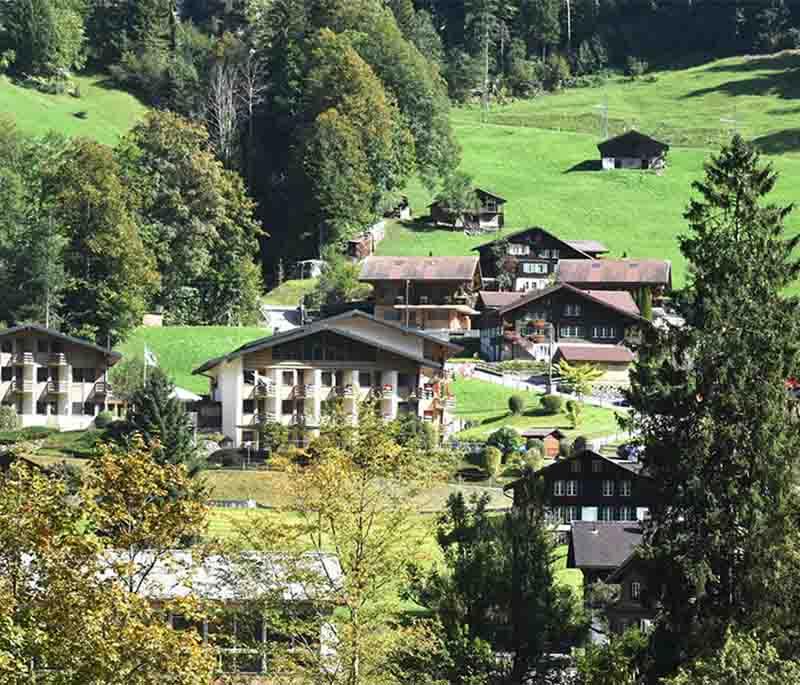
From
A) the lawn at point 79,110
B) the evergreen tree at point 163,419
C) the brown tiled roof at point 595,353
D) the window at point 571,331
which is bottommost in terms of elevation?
the brown tiled roof at point 595,353

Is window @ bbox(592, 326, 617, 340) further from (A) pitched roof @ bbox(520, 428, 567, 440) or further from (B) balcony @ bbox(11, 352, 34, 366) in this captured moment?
(B) balcony @ bbox(11, 352, 34, 366)

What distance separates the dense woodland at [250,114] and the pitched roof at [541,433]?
79.9 feet

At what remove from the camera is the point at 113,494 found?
33.8m

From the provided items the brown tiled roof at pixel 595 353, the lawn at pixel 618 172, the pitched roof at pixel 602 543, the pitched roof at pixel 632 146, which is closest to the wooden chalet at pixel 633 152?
the pitched roof at pixel 632 146

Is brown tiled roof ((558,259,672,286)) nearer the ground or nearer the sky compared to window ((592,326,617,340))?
nearer the sky

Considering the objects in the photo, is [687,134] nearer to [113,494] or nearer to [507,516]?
[507,516]

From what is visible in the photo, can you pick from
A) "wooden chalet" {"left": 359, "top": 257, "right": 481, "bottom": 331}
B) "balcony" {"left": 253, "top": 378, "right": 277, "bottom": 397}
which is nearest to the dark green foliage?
"balcony" {"left": 253, "top": 378, "right": 277, "bottom": 397}

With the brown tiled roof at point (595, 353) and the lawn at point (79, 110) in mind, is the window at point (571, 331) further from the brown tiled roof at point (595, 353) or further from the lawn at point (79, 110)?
the lawn at point (79, 110)

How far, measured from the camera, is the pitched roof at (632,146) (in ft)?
490

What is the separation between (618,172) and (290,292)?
3293 cm

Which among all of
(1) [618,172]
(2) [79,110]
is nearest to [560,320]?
(1) [618,172]

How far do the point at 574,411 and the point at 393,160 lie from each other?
47.4 metres

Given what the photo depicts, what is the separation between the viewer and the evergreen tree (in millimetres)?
73938

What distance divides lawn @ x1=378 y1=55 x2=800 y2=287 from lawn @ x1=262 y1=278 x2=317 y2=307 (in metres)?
6.43
